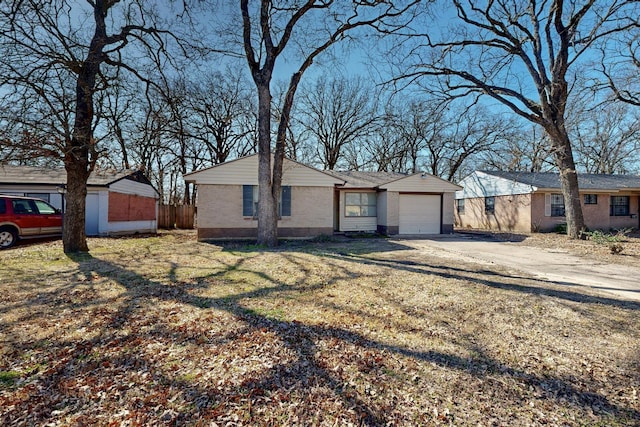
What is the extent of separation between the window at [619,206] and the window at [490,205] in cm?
719

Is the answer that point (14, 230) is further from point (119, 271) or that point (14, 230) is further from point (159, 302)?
point (159, 302)

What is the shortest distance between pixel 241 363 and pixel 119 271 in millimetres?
5184

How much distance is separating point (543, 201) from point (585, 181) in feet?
14.9

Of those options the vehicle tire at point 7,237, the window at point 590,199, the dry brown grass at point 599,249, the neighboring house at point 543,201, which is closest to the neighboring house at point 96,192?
the vehicle tire at point 7,237

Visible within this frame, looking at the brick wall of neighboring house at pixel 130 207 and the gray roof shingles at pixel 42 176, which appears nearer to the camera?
the gray roof shingles at pixel 42 176

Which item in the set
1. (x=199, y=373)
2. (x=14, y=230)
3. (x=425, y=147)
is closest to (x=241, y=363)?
(x=199, y=373)

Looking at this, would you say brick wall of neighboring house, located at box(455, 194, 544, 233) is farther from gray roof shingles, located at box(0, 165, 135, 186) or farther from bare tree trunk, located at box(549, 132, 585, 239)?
gray roof shingles, located at box(0, 165, 135, 186)

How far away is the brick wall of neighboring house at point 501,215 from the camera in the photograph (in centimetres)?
1739

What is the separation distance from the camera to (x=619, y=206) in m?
19.0

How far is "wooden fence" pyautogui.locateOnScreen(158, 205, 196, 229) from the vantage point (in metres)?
20.0

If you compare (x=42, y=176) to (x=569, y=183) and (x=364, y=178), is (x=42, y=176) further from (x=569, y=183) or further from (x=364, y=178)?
(x=569, y=183)

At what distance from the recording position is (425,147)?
2855 cm

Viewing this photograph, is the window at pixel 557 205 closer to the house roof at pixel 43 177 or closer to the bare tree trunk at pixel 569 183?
the bare tree trunk at pixel 569 183

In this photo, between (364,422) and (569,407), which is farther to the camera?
(569,407)
